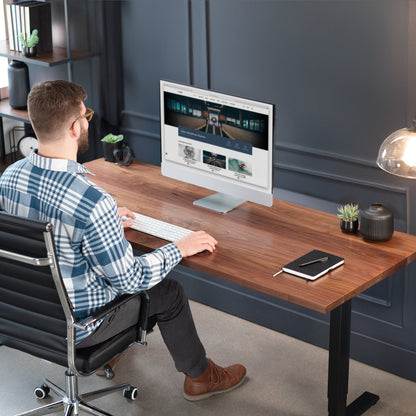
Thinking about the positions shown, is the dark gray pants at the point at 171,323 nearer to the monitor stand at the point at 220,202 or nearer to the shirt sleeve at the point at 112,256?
the shirt sleeve at the point at 112,256

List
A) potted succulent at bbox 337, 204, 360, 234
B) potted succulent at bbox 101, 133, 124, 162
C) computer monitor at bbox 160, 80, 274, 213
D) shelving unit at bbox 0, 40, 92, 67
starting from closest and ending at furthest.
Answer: potted succulent at bbox 337, 204, 360, 234
computer monitor at bbox 160, 80, 274, 213
potted succulent at bbox 101, 133, 124, 162
shelving unit at bbox 0, 40, 92, 67

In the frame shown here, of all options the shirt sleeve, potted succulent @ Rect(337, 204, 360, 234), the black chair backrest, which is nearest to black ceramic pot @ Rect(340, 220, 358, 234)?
potted succulent @ Rect(337, 204, 360, 234)

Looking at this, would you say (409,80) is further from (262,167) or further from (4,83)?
(4,83)

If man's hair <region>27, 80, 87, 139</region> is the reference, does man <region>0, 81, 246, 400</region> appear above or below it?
below

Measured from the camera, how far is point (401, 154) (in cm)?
282

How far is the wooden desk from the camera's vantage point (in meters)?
2.73

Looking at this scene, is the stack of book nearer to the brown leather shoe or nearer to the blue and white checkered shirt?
the blue and white checkered shirt

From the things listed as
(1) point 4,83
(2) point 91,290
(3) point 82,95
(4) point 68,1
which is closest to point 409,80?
(3) point 82,95

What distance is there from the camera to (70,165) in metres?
2.70

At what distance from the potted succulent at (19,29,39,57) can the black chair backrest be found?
71.7 inches

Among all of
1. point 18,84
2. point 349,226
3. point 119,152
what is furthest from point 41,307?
point 18,84

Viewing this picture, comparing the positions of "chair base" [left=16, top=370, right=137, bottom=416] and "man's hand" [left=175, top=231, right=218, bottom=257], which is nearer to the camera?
"man's hand" [left=175, top=231, right=218, bottom=257]

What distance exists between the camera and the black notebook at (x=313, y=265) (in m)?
2.77

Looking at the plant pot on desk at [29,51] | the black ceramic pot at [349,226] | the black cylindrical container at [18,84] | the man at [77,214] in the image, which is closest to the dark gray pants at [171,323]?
the man at [77,214]
